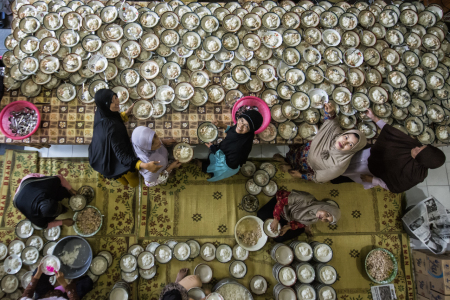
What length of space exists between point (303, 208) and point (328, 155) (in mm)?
708

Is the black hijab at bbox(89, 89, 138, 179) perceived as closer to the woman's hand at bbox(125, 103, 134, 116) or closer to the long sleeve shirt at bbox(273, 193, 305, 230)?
the woman's hand at bbox(125, 103, 134, 116)

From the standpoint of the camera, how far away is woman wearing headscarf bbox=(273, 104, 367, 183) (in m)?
2.81

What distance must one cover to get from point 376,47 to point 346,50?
54 cm

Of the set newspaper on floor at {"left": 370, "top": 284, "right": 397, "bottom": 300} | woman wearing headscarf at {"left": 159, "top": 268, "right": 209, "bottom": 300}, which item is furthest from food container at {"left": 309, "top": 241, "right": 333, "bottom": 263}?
woman wearing headscarf at {"left": 159, "top": 268, "right": 209, "bottom": 300}

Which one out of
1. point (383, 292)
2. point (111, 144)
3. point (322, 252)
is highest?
point (111, 144)

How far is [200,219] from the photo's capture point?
394cm

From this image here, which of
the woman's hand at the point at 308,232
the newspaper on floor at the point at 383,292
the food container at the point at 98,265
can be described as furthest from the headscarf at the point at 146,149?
the newspaper on floor at the point at 383,292

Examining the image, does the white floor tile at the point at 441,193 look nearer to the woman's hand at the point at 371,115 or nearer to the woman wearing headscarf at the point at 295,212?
the woman's hand at the point at 371,115

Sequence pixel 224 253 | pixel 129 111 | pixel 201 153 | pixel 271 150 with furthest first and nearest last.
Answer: pixel 271 150, pixel 201 153, pixel 224 253, pixel 129 111

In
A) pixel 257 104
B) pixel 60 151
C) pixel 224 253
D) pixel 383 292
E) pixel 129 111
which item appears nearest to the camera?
pixel 129 111

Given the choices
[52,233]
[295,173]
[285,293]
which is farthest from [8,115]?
[285,293]

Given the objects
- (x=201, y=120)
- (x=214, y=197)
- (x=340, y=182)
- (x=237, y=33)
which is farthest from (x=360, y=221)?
(x=237, y=33)

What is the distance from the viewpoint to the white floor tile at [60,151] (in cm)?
398

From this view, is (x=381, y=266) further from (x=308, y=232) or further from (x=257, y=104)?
(x=257, y=104)
